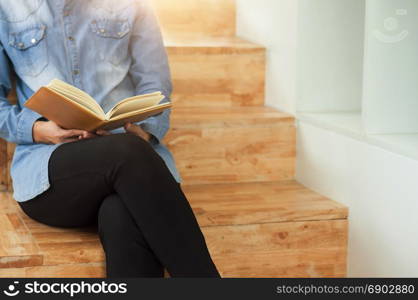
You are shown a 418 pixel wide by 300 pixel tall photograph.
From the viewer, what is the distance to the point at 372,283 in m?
1.84

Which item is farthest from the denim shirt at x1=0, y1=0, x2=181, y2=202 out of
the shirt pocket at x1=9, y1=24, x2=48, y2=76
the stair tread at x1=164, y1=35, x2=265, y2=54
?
the stair tread at x1=164, y1=35, x2=265, y2=54

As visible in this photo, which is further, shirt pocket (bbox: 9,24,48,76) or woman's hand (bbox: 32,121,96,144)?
shirt pocket (bbox: 9,24,48,76)

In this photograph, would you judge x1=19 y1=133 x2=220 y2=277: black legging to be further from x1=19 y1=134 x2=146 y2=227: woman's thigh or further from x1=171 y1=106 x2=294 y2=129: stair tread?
x1=171 y1=106 x2=294 y2=129: stair tread

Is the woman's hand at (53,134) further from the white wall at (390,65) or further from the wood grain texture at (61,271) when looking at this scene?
the white wall at (390,65)

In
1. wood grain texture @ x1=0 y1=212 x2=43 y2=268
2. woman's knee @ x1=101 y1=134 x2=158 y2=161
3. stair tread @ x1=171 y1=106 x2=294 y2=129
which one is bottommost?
wood grain texture @ x1=0 y1=212 x2=43 y2=268

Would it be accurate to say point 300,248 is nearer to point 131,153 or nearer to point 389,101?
point 389,101

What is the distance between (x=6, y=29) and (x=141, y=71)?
1.17 ft

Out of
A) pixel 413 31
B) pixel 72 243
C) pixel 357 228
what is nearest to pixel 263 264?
pixel 357 228

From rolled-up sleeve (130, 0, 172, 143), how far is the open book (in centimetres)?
29

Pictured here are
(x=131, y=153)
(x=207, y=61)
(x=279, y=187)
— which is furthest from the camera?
(x=207, y=61)

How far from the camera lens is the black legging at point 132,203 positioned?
5.16 ft

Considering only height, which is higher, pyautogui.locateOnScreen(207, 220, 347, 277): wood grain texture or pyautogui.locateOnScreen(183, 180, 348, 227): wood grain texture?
pyautogui.locateOnScreen(183, 180, 348, 227): wood grain texture

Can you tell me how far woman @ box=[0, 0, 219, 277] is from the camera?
1.59m

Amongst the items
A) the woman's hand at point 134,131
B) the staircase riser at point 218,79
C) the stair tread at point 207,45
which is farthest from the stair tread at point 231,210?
the stair tread at point 207,45
